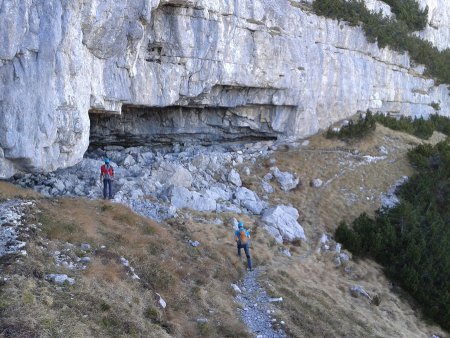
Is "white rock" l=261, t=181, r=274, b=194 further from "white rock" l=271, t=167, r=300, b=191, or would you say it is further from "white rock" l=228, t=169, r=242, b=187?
"white rock" l=228, t=169, r=242, b=187

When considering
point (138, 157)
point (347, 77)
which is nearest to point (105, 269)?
point (138, 157)

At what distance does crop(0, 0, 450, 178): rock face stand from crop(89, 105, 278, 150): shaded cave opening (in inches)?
3.4

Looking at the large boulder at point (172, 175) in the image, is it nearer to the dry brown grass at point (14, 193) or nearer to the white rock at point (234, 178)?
the white rock at point (234, 178)

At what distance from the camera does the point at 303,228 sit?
24.8 meters

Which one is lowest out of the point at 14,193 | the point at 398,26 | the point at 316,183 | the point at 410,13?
the point at 316,183

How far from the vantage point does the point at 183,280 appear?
50.6ft

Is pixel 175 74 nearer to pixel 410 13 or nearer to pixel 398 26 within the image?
pixel 398 26

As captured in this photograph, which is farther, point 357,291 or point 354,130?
point 354,130

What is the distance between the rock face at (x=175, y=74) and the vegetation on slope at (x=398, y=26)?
84cm

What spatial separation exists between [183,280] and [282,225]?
915cm

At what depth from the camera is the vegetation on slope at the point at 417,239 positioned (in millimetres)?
21727

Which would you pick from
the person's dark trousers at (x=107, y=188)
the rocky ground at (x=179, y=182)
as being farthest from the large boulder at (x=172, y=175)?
the person's dark trousers at (x=107, y=188)

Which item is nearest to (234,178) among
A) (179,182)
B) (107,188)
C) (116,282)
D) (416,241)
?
(179,182)

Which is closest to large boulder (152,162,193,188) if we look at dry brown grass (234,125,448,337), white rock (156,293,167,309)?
dry brown grass (234,125,448,337)
